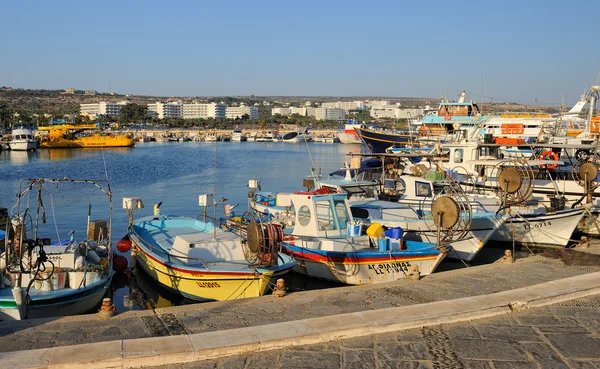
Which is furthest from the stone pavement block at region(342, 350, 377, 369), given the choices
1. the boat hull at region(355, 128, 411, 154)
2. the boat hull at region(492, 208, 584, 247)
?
the boat hull at region(355, 128, 411, 154)

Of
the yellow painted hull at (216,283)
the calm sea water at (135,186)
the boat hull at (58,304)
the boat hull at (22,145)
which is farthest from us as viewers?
the boat hull at (22,145)

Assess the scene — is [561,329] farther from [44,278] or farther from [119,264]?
[119,264]

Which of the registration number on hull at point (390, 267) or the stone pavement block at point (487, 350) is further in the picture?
the registration number on hull at point (390, 267)

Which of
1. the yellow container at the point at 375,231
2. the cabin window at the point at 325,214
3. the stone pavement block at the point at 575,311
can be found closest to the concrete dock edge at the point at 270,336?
the stone pavement block at the point at 575,311

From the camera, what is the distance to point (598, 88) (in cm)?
3144

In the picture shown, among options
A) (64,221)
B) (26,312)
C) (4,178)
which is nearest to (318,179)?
(64,221)

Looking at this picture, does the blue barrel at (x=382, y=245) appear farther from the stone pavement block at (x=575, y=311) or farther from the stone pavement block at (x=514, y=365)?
the stone pavement block at (x=514, y=365)

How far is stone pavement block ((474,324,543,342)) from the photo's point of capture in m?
9.00

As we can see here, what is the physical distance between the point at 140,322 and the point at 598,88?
28.7 metres

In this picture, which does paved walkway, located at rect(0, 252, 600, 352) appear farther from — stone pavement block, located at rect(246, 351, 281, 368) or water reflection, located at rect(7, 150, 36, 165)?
water reflection, located at rect(7, 150, 36, 165)

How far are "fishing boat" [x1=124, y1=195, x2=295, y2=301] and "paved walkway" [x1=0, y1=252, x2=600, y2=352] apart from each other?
181cm

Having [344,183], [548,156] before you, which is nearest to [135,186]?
[344,183]

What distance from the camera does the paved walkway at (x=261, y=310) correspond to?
9297 mm

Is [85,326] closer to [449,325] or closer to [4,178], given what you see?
[449,325]
